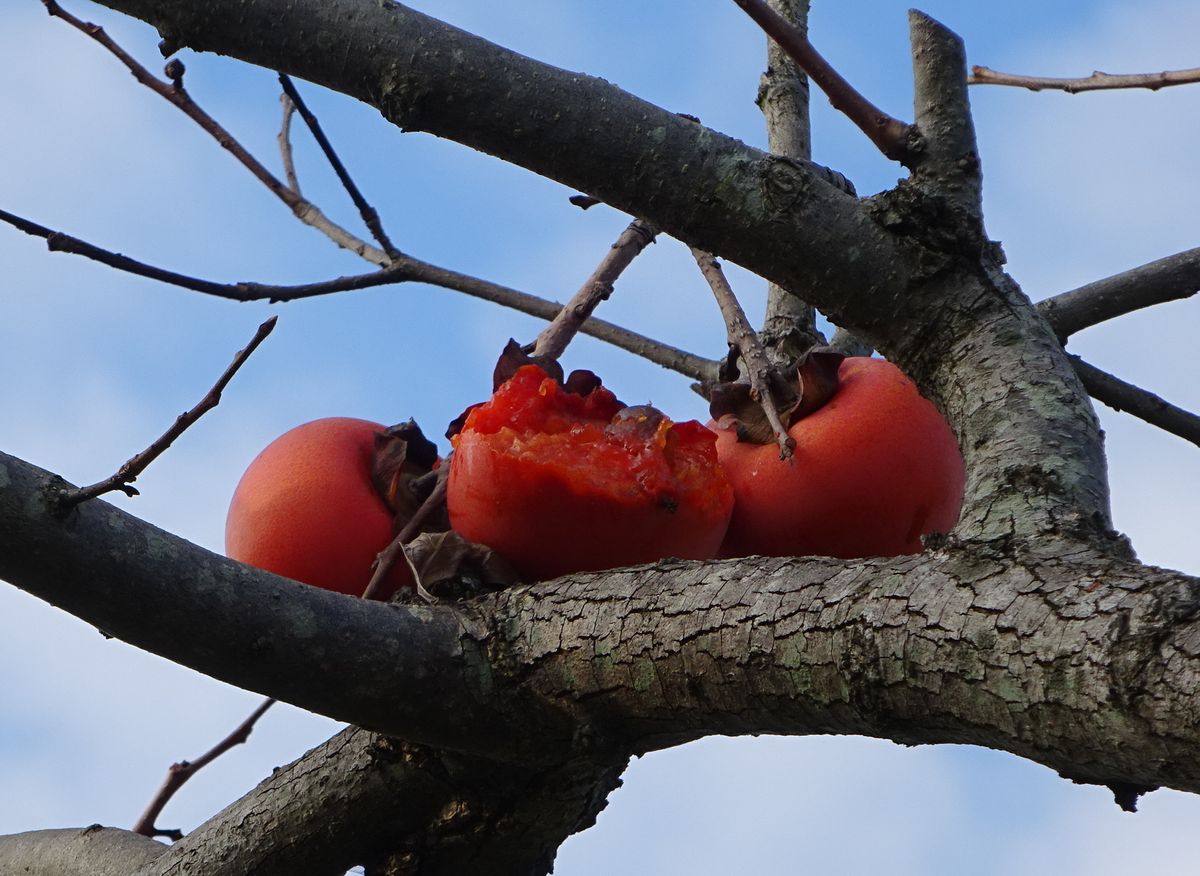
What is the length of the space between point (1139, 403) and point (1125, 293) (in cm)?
20

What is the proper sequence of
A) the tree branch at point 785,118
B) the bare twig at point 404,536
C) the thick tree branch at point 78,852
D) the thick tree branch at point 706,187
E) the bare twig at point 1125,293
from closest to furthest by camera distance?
the thick tree branch at point 706,187, the bare twig at point 404,536, the thick tree branch at point 78,852, the bare twig at point 1125,293, the tree branch at point 785,118

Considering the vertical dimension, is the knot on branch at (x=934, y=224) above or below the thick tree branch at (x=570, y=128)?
below

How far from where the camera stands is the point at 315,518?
68.9 inches

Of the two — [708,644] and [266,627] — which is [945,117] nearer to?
[708,644]

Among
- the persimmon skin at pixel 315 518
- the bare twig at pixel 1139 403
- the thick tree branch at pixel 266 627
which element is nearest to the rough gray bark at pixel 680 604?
the thick tree branch at pixel 266 627

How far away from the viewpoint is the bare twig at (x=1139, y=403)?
210cm

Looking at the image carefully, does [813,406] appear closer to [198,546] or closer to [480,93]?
[480,93]

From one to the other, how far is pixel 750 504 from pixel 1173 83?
123cm

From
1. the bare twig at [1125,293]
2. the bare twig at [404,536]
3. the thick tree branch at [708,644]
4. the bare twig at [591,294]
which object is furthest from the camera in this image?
the bare twig at [1125,293]

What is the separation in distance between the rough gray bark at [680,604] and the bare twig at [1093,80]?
2.33 feet

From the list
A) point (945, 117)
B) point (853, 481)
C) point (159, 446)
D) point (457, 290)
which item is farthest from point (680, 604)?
point (457, 290)

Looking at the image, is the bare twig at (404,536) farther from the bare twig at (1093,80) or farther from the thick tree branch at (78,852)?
the bare twig at (1093,80)

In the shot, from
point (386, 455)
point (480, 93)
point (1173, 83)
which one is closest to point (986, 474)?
point (480, 93)

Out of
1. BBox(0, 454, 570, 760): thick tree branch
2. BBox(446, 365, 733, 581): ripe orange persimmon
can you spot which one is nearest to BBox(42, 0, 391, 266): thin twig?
BBox(446, 365, 733, 581): ripe orange persimmon
